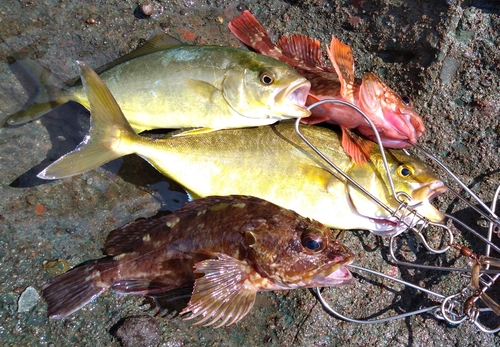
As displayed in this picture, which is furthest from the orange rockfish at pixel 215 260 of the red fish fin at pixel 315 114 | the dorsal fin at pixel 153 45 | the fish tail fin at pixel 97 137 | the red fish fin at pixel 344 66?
the dorsal fin at pixel 153 45

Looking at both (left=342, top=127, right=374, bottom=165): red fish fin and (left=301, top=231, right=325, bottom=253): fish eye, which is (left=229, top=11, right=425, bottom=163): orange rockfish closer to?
(left=342, top=127, right=374, bottom=165): red fish fin

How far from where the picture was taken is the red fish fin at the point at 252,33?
2.93 meters

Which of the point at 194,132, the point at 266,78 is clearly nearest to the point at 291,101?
the point at 266,78

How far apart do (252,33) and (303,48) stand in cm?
36

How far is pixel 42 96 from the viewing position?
2.75 m

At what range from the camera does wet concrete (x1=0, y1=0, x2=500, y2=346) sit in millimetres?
2732

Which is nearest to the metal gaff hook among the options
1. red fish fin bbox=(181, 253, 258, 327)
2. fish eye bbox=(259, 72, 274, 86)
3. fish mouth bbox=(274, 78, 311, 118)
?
fish mouth bbox=(274, 78, 311, 118)

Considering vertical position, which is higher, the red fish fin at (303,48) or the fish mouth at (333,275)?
the red fish fin at (303,48)

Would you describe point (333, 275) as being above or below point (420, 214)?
below

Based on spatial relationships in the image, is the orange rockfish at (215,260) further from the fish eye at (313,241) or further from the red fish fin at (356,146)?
the red fish fin at (356,146)

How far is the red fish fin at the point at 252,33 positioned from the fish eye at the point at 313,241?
1.31 m

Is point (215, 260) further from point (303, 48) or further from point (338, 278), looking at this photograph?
point (303, 48)

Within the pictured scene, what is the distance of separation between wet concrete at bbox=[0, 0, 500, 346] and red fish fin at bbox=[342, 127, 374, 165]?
1.82 feet

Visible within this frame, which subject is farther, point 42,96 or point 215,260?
point 42,96
